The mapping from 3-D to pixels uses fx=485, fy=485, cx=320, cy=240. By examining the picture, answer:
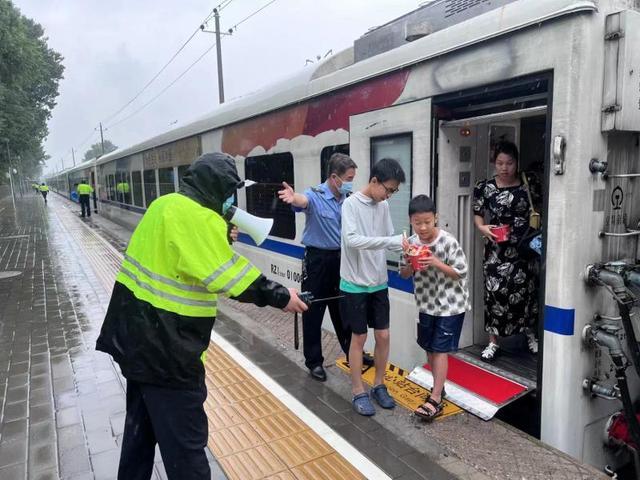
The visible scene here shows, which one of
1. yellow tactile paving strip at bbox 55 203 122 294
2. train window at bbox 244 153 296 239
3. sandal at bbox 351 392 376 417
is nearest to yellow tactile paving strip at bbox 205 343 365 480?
sandal at bbox 351 392 376 417

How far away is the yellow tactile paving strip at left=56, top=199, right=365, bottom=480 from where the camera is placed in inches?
107

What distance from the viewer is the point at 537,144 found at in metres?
4.29

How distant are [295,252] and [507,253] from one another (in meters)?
2.52

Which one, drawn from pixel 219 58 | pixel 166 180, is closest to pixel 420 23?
pixel 166 180

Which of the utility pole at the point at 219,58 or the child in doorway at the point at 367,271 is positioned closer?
the child in doorway at the point at 367,271

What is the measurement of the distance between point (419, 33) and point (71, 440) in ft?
11.9

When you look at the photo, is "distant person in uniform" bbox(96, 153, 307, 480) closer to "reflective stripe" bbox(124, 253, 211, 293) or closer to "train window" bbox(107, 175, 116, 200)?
"reflective stripe" bbox(124, 253, 211, 293)

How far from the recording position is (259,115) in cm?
579

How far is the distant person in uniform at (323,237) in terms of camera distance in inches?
139

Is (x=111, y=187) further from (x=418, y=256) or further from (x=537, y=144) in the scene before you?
(x=418, y=256)

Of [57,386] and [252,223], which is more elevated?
[252,223]

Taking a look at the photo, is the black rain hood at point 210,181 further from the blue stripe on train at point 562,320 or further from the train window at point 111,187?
the train window at point 111,187

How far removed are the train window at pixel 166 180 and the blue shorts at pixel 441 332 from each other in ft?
25.3

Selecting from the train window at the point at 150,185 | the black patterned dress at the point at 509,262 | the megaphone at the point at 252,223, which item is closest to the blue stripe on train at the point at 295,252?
the black patterned dress at the point at 509,262
